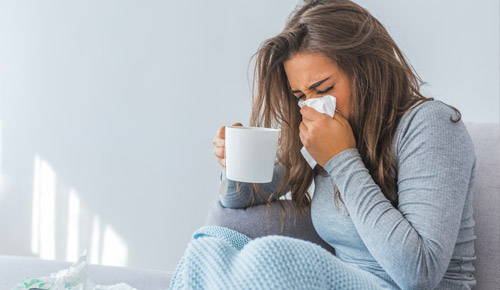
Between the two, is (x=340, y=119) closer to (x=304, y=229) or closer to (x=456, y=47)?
(x=304, y=229)

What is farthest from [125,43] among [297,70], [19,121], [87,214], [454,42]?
[454,42]

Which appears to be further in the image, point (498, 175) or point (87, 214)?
point (87, 214)

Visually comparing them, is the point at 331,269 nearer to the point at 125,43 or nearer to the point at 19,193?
the point at 125,43

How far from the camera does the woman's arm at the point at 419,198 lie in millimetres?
744

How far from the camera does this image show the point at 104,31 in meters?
1.82

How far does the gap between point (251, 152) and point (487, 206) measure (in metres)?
0.52

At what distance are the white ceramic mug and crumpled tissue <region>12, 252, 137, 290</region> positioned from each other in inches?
13.2

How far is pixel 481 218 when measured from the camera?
991 millimetres

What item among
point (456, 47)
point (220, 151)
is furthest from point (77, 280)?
point (456, 47)

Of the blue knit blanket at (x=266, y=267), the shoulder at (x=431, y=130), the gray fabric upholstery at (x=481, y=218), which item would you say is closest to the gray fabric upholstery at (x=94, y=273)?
the gray fabric upholstery at (x=481, y=218)

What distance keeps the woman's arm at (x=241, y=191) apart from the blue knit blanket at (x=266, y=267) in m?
0.47

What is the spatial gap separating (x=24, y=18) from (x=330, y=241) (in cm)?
154

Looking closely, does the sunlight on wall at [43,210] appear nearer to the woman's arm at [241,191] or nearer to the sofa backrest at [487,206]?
the woman's arm at [241,191]

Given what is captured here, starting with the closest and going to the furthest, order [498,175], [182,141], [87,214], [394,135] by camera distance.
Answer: [394,135], [498,175], [182,141], [87,214]
